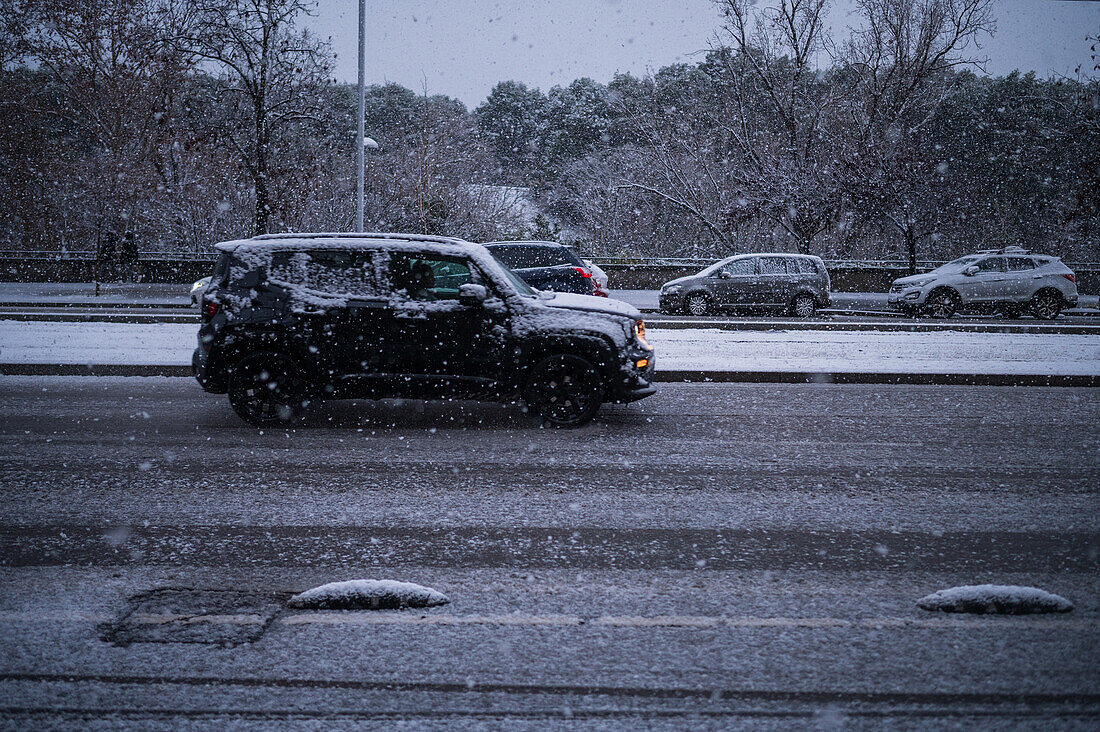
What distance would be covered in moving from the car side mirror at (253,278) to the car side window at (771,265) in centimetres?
1884

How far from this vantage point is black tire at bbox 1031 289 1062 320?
2531 cm

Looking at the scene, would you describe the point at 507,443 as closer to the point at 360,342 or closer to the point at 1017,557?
the point at 360,342

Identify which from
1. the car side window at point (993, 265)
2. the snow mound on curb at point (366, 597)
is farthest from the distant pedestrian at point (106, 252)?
the snow mound on curb at point (366, 597)

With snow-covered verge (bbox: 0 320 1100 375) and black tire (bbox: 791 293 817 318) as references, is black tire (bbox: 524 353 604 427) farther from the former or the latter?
black tire (bbox: 791 293 817 318)

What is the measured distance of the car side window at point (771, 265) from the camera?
25859 millimetres

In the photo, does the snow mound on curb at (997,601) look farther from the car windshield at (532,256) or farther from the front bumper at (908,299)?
the front bumper at (908,299)

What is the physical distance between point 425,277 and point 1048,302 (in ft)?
71.8

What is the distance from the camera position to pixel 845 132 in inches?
1682

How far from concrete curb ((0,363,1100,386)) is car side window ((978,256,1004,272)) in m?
13.8

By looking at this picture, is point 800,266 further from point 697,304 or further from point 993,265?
point 993,265

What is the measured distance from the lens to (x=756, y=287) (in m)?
25.7

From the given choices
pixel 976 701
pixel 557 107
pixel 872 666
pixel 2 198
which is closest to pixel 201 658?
pixel 872 666

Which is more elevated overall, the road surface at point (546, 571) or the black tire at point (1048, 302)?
the black tire at point (1048, 302)

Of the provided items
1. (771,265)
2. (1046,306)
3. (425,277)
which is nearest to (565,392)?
(425,277)
